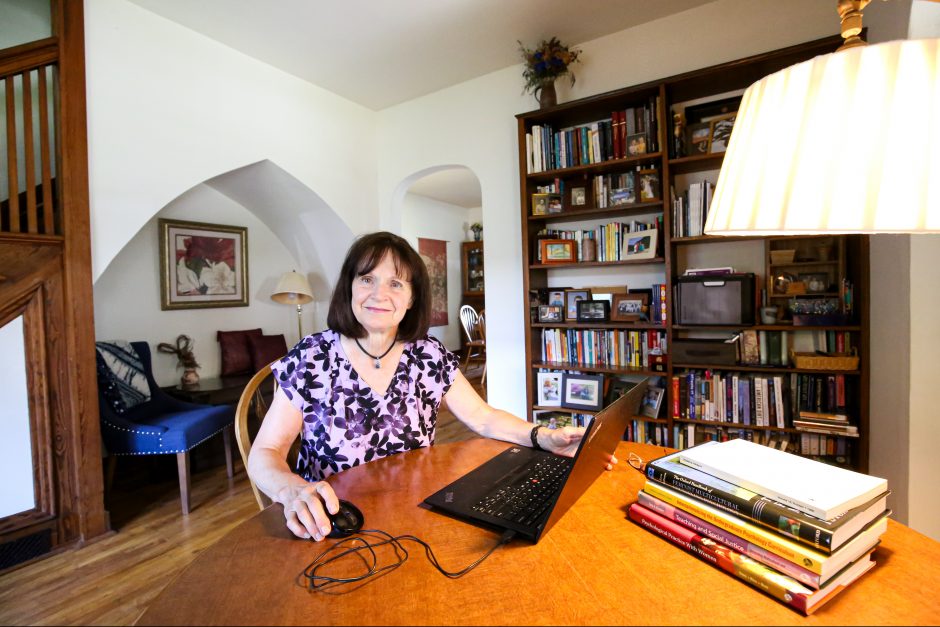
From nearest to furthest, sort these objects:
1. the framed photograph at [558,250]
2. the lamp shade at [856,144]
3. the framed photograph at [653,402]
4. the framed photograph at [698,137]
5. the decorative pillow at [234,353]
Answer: the lamp shade at [856,144], the framed photograph at [698,137], the framed photograph at [653,402], the framed photograph at [558,250], the decorative pillow at [234,353]

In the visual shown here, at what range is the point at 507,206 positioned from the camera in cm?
339

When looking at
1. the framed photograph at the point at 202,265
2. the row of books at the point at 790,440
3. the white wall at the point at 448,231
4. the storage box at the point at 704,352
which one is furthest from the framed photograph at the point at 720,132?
the white wall at the point at 448,231

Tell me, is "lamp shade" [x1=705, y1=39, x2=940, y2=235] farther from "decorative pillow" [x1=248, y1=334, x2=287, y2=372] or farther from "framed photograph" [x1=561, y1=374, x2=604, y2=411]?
"decorative pillow" [x1=248, y1=334, x2=287, y2=372]

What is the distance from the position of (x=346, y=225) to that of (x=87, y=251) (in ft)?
6.21

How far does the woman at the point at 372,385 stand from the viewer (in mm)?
1304

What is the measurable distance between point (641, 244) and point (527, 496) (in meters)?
2.14

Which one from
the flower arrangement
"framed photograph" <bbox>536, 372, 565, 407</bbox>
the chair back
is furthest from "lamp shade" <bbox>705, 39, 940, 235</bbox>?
the chair back

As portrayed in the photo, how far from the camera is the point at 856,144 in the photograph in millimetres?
554

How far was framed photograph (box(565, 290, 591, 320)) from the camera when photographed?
3040 millimetres

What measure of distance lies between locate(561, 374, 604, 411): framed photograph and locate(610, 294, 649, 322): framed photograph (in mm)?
400

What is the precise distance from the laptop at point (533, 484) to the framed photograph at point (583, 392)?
1757mm

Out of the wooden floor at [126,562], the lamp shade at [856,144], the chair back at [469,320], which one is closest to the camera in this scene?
the lamp shade at [856,144]

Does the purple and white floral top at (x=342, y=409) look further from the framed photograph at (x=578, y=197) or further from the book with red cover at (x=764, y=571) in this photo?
the framed photograph at (x=578, y=197)

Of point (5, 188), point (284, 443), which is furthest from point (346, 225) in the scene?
point (284, 443)
